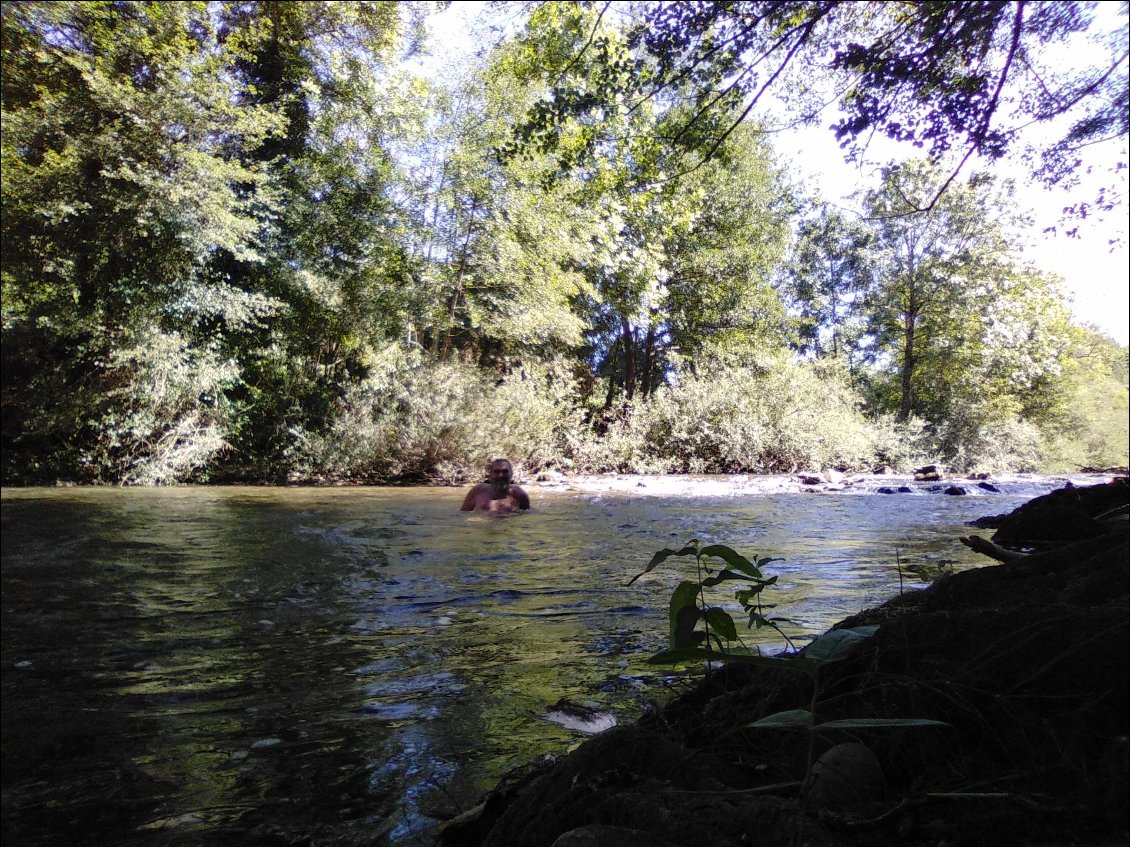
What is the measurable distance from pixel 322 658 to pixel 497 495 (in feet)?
26.7

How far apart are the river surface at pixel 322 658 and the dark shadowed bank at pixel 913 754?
0.79 meters

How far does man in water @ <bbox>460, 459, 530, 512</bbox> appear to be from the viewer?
11.8 m

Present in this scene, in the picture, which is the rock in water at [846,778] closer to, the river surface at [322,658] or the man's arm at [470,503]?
the river surface at [322,658]

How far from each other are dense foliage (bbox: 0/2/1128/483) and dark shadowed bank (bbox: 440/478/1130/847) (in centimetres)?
742

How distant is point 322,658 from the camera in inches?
147

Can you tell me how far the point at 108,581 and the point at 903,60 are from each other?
7.70 metres

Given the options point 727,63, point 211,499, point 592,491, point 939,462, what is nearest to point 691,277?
point 939,462

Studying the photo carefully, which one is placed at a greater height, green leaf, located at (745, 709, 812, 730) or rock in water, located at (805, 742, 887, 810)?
green leaf, located at (745, 709, 812, 730)

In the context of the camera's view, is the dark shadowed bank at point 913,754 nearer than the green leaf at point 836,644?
Yes

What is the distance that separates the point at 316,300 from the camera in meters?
18.4

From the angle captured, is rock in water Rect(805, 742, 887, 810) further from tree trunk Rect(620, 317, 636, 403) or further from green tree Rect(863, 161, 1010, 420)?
tree trunk Rect(620, 317, 636, 403)

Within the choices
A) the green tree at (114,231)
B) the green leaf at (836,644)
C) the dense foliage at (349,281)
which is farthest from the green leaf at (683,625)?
the green tree at (114,231)

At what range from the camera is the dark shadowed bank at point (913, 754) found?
108 centimetres

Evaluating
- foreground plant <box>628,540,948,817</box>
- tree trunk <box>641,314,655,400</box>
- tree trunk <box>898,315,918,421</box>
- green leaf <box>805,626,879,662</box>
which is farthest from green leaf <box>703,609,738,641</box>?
tree trunk <box>898,315,918,421</box>
